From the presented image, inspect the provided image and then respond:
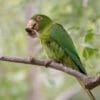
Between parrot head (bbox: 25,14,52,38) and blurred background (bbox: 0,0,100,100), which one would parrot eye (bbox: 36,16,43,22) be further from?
blurred background (bbox: 0,0,100,100)

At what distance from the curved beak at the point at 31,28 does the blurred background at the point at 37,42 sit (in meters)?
0.14

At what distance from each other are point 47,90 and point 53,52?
3524 mm

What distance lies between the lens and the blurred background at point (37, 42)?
2779mm

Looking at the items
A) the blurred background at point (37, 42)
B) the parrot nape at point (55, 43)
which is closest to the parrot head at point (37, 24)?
the parrot nape at point (55, 43)

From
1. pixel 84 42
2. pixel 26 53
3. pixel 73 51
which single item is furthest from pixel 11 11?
pixel 84 42

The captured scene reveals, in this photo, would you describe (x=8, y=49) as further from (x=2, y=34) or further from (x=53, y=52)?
(x=53, y=52)

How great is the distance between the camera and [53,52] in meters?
2.21

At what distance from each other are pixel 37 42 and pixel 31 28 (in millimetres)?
1504

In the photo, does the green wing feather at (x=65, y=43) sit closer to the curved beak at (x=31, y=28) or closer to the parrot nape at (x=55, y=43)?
the parrot nape at (x=55, y=43)

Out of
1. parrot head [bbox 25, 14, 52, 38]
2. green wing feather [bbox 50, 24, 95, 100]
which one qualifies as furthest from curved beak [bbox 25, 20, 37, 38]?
green wing feather [bbox 50, 24, 95, 100]

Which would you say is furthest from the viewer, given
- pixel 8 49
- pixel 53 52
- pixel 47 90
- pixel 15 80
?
pixel 47 90

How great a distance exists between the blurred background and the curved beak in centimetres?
14

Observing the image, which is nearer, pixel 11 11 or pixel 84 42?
pixel 84 42

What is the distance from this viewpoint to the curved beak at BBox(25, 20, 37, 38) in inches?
80.0
